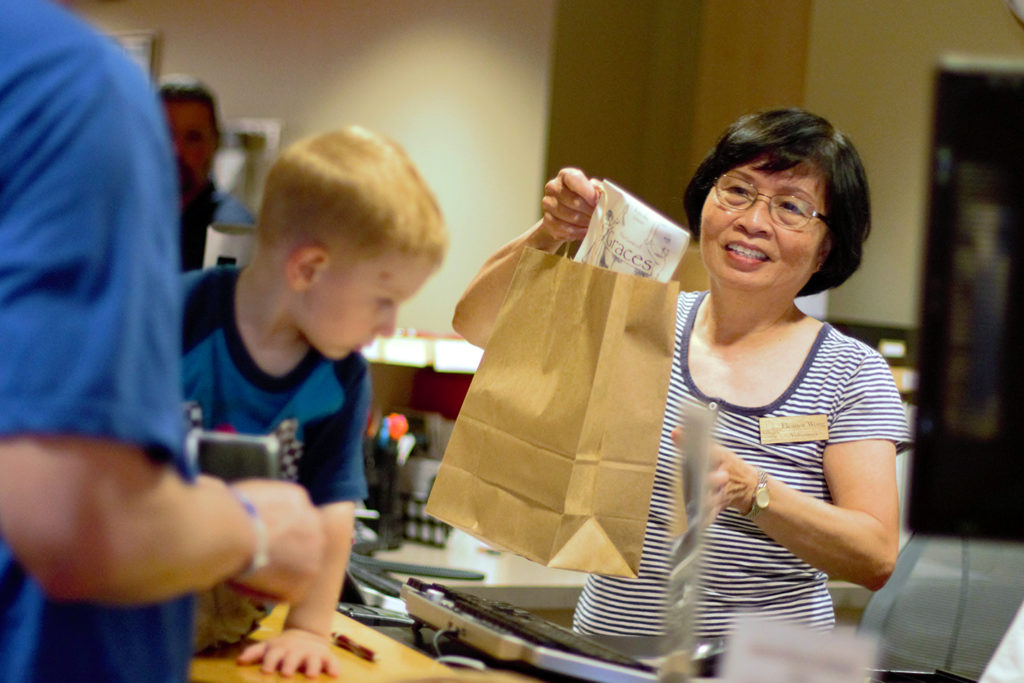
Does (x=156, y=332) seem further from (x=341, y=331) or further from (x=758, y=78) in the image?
(x=758, y=78)

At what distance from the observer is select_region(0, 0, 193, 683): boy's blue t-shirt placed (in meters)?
0.49

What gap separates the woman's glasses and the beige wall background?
6.74 feet

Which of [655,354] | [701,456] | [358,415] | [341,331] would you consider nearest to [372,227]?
[341,331]

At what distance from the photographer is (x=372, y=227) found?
0.65 m

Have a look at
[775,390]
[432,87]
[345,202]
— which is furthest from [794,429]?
[432,87]

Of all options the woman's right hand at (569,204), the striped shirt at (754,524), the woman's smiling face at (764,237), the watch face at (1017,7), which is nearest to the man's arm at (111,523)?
the woman's right hand at (569,204)

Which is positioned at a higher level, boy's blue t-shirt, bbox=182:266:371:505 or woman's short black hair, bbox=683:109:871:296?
woman's short black hair, bbox=683:109:871:296

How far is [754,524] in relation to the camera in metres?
1.43

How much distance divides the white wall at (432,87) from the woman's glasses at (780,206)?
2136mm

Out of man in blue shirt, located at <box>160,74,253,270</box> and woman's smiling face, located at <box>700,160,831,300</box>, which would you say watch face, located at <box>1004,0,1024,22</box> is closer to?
woman's smiling face, located at <box>700,160,831,300</box>

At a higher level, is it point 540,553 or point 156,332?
point 156,332

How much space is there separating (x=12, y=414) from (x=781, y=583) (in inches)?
46.4

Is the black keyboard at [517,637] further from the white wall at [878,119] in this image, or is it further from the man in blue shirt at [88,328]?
the white wall at [878,119]

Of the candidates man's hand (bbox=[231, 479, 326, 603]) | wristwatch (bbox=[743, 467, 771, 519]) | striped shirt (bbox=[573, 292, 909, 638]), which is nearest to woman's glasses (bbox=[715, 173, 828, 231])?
striped shirt (bbox=[573, 292, 909, 638])
